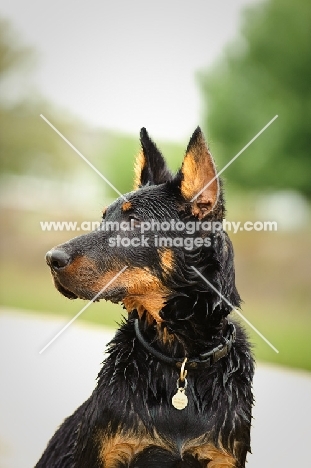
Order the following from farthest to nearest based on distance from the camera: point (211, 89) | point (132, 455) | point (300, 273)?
point (300, 273), point (211, 89), point (132, 455)

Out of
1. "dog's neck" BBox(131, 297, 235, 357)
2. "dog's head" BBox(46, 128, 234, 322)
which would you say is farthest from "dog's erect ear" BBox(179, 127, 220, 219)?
"dog's neck" BBox(131, 297, 235, 357)

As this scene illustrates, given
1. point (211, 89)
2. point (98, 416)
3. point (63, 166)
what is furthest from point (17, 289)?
point (98, 416)

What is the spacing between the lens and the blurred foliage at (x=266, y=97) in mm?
3127

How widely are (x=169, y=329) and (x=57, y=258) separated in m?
0.41

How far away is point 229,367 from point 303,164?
1.95m

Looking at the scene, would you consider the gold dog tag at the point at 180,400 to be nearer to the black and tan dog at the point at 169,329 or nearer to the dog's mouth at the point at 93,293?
the black and tan dog at the point at 169,329

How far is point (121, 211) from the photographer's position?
169cm

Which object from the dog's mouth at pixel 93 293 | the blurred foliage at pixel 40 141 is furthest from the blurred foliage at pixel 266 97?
the dog's mouth at pixel 93 293

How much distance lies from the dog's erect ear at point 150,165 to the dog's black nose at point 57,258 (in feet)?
1.32

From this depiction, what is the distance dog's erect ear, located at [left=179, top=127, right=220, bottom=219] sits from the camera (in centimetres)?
157

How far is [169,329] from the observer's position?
5.63 feet

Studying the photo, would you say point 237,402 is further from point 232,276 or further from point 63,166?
point 63,166

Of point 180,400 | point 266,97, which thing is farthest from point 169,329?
point 266,97

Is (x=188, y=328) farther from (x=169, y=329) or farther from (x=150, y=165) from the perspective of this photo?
(x=150, y=165)
